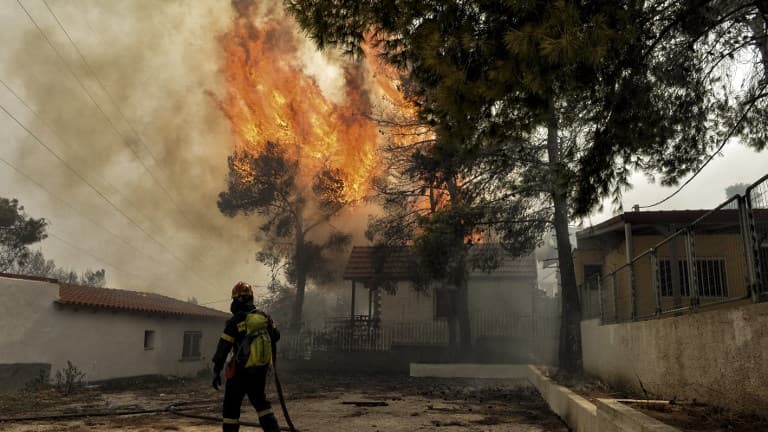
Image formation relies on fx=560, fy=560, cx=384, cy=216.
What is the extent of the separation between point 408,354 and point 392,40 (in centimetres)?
1847

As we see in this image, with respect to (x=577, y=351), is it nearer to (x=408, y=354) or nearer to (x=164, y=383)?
(x=408, y=354)

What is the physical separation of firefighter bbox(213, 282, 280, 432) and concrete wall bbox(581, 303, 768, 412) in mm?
4519

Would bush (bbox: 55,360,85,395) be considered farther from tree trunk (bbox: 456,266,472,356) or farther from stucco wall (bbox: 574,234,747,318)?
stucco wall (bbox: 574,234,747,318)

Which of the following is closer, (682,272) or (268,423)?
(268,423)

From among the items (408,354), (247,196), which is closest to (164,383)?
(408,354)

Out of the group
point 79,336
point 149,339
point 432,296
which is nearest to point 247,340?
point 79,336

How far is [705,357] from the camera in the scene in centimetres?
561

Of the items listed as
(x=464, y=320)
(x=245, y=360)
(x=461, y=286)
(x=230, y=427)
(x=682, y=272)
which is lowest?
(x=230, y=427)

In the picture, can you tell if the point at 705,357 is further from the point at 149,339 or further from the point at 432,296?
the point at 432,296

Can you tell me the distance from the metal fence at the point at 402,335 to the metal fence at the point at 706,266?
43.2 ft

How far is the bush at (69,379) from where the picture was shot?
15.7 meters

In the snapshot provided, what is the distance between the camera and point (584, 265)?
21750 mm

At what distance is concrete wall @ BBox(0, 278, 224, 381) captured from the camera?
1540 centimetres

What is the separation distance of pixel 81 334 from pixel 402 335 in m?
12.8
